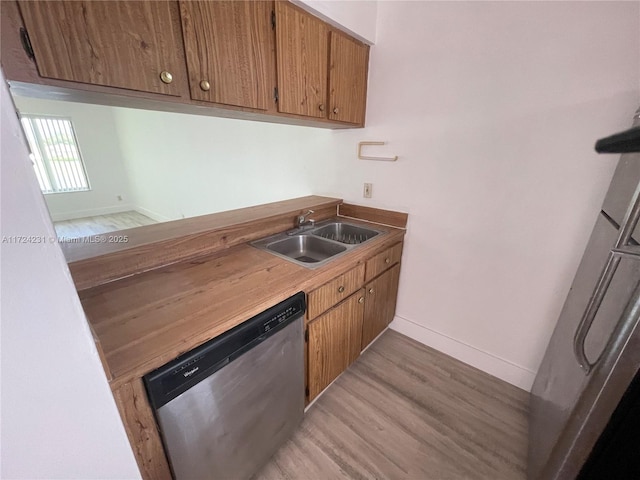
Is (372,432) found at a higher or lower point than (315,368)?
lower

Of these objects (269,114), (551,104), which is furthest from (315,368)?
Answer: (551,104)

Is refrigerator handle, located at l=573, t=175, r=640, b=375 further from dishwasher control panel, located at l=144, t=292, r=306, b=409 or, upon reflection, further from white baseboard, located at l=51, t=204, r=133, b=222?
white baseboard, located at l=51, t=204, r=133, b=222

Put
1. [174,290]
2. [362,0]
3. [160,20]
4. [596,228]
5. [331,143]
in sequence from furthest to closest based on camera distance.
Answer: [331,143] < [362,0] < [596,228] < [174,290] < [160,20]

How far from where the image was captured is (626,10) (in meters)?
1.06

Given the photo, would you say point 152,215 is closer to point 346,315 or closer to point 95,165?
point 95,165

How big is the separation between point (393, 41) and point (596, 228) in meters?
1.53

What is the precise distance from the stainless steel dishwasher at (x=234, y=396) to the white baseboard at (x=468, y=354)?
3.83 ft

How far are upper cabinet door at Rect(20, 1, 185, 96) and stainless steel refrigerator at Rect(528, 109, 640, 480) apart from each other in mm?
1344

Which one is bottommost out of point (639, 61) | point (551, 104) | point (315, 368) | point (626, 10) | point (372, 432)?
point (372, 432)

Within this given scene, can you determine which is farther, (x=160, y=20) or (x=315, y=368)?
(x=315, y=368)

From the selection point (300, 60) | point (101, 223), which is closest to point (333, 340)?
point (300, 60)

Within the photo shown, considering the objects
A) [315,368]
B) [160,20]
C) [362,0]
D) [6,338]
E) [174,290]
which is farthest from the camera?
[362,0]

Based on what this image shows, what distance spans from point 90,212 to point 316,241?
6.45 m

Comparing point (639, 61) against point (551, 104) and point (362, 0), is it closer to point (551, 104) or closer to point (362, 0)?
point (551, 104)
